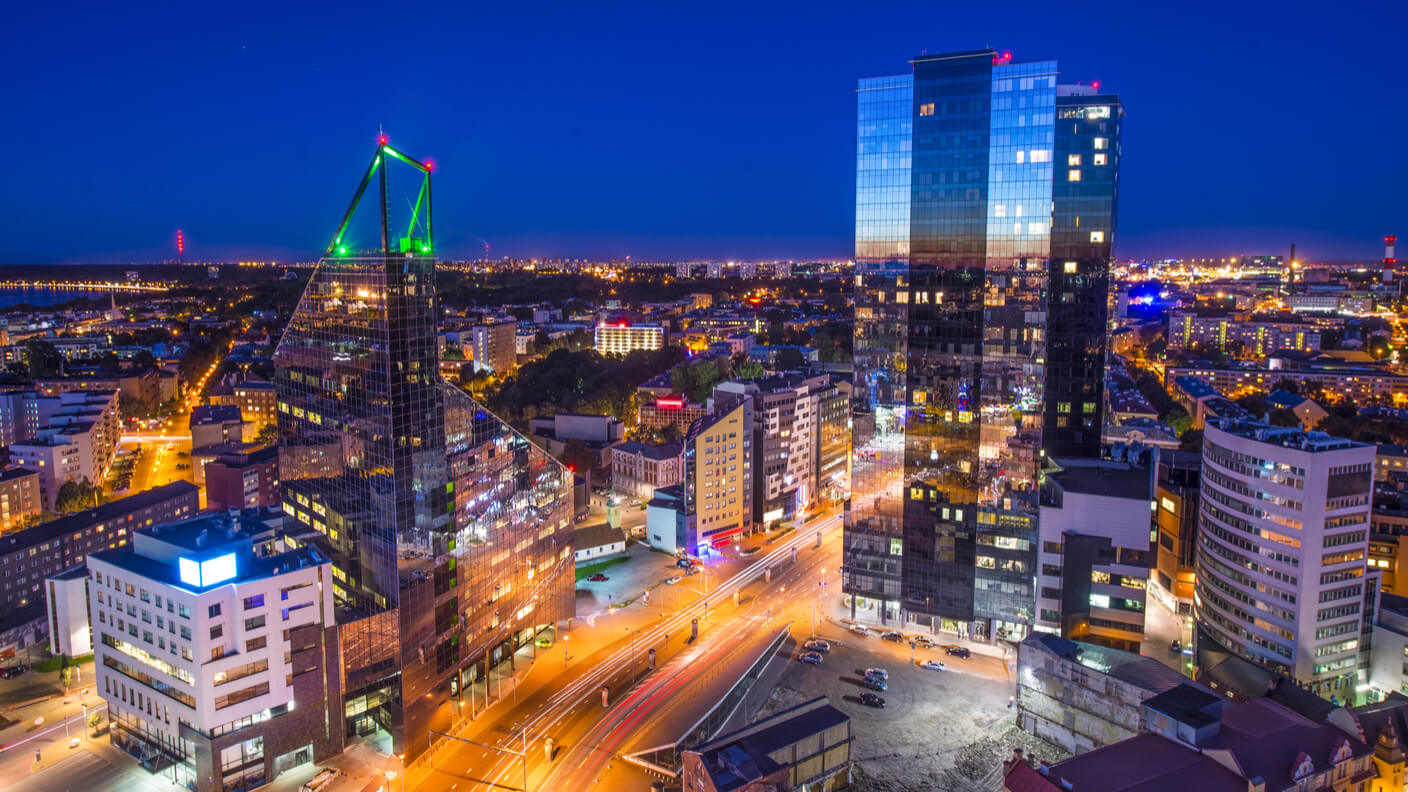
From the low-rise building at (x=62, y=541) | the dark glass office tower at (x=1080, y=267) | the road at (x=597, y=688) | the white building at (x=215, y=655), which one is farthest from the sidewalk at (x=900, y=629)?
the low-rise building at (x=62, y=541)

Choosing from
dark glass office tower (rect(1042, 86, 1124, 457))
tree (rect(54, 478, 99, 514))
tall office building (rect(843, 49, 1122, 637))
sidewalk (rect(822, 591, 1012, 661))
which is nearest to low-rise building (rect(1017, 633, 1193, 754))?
sidewalk (rect(822, 591, 1012, 661))

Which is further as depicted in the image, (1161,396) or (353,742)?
(1161,396)

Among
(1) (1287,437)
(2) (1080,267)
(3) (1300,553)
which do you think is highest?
(2) (1080,267)

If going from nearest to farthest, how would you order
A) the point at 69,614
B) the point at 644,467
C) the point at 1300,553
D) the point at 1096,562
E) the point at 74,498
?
the point at 1300,553 < the point at 1096,562 < the point at 69,614 < the point at 74,498 < the point at 644,467

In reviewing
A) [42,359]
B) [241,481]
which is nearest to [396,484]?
[241,481]

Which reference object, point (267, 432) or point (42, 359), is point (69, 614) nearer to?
point (267, 432)

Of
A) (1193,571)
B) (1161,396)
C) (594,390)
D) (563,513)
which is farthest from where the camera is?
(594,390)

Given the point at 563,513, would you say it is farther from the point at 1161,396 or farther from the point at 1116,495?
the point at 1161,396

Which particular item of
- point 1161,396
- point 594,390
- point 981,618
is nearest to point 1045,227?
point 981,618
